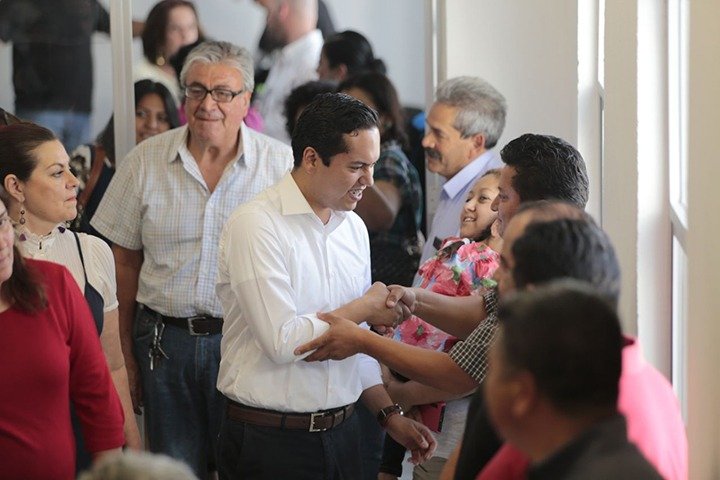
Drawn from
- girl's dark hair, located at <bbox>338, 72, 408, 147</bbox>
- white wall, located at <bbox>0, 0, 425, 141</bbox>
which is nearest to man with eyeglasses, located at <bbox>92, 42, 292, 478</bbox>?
girl's dark hair, located at <bbox>338, 72, 408, 147</bbox>

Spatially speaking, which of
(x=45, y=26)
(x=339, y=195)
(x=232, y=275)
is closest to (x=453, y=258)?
(x=339, y=195)

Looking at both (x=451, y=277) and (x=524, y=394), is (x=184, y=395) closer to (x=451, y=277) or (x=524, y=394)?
(x=451, y=277)

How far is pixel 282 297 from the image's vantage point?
124 inches

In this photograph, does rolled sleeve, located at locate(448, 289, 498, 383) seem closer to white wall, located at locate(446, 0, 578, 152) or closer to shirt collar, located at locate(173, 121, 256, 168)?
shirt collar, located at locate(173, 121, 256, 168)

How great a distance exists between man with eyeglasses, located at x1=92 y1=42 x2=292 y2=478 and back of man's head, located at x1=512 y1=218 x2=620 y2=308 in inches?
104

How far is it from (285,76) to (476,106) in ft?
4.82

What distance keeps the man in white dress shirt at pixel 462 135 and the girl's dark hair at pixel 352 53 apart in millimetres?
1200

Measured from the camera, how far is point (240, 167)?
4.62m

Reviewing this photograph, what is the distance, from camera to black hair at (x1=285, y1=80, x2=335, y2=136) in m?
5.58

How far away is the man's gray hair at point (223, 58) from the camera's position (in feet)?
15.5

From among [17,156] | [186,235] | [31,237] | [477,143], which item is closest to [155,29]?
[186,235]

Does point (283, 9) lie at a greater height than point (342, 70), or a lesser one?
greater

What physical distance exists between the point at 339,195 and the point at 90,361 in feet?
2.71

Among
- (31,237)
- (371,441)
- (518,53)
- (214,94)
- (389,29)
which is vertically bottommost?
(371,441)
